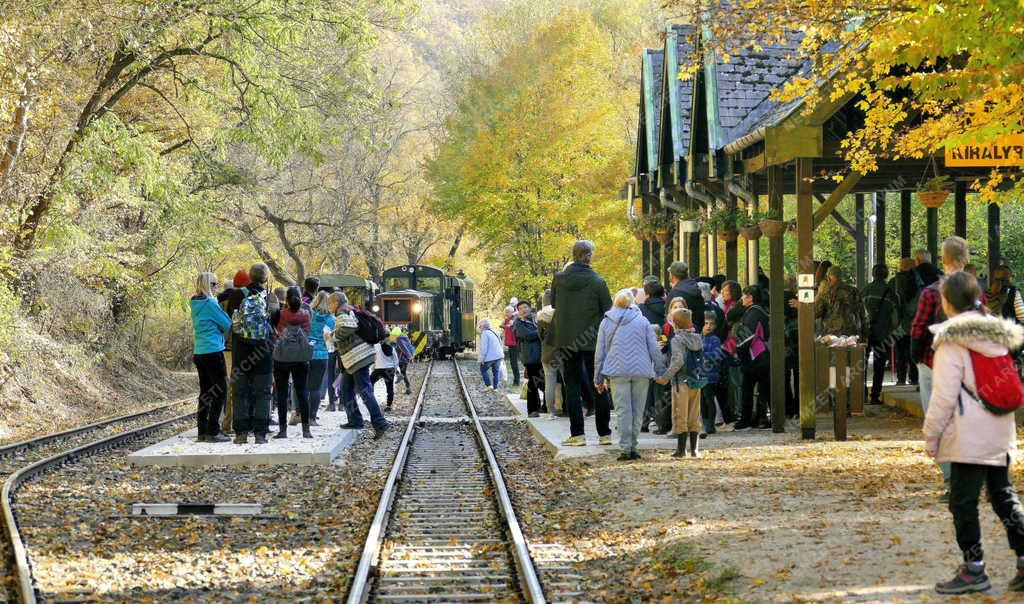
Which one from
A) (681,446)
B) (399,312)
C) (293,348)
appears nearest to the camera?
(681,446)

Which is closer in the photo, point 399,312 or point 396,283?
point 399,312

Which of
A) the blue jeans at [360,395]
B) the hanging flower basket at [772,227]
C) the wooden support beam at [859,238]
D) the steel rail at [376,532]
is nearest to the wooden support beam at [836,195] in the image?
the hanging flower basket at [772,227]

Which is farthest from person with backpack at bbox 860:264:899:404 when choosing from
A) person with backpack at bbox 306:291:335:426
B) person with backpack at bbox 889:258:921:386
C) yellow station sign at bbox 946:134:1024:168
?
person with backpack at bbox 306:291:335:426

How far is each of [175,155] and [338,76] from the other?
6.41 metres

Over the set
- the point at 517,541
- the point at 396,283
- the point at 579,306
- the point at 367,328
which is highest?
the point at 396,283

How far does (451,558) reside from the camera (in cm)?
867

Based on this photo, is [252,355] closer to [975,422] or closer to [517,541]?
[517,541]

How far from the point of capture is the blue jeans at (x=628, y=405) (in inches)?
503

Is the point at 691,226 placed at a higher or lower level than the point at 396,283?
higher

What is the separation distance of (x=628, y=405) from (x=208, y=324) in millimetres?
4647

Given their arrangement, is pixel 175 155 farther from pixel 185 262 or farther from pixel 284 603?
pixel 284 603

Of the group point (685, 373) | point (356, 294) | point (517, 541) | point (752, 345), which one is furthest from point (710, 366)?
point (356, 294)

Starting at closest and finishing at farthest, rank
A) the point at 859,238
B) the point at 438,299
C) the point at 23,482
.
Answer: the point at 23,482 < the point at 859,238 < the point at 438,299

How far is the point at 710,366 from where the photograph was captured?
44.2 feet
